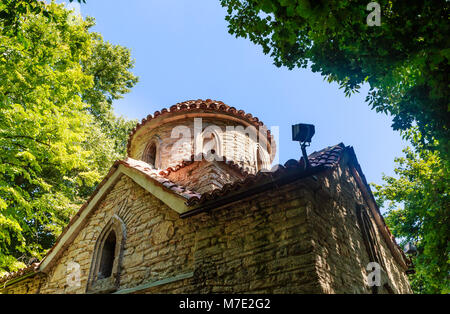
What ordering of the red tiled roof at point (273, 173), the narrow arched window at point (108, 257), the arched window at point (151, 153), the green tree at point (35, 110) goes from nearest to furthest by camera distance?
the red tiled roof at point (273, 173)
the narrow arched window at point (108, 257)
the green tree at point (35, 110)
the arched window at point (151, 153)

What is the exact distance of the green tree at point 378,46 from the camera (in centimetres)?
425

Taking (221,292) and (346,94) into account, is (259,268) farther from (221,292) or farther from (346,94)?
(346,94)

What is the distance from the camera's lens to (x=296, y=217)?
14.3ft

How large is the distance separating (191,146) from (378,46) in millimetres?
5860

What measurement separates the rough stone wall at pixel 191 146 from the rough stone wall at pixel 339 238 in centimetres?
352

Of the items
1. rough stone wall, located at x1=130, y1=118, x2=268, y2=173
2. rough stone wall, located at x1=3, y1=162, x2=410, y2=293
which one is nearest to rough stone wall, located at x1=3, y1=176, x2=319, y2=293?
rough stone wall, located at x1=3, y1=162, x2=410, y2=293

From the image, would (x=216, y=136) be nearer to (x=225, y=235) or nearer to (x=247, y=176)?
(x=247, y=176)

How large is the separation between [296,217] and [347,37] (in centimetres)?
343

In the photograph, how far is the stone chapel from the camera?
14.1 feet

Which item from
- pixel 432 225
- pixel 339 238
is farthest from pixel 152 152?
pixel 432 225

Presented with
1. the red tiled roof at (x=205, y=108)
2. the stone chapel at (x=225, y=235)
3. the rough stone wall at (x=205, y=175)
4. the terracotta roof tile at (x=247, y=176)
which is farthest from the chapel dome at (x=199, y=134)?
the terracotta roof tile at (x=247, y=176)

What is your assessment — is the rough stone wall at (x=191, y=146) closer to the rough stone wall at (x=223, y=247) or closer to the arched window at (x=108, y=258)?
the rough stone wall at (x=223, y=247)

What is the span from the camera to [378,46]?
516cm
